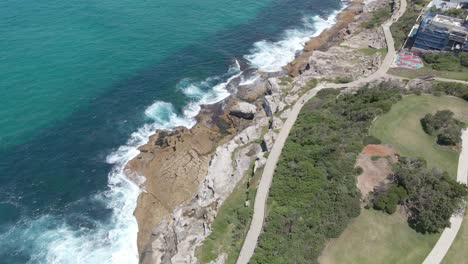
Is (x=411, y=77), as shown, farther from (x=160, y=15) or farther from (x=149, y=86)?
(x=160, y=15)

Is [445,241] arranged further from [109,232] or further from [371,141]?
[109,232]

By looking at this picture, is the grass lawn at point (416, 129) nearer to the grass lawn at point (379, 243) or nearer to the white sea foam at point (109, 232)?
the grass lawn at point (379, 243)

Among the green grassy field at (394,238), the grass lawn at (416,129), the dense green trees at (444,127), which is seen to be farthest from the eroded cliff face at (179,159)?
the dense green trees at (444,127)

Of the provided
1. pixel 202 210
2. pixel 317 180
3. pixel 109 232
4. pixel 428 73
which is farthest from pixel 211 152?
pixel 428 73

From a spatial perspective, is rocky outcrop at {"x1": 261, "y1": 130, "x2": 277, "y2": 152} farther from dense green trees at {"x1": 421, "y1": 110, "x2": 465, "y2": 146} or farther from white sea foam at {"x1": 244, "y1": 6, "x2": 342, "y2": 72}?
white sea foam at {"x1": 244, "y1": 6, "x2": 342, "y2": 72}

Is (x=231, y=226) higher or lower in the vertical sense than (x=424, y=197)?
lower

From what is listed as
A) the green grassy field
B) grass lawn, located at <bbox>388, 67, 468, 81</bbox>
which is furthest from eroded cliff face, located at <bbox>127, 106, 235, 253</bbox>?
grass lawn, located at <bbox>388, 67, 468, 81</bbox>
